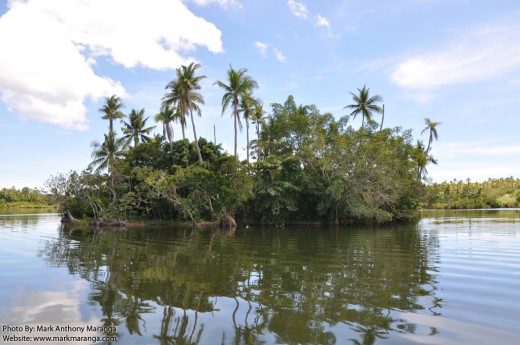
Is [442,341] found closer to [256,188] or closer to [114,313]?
[114,313]

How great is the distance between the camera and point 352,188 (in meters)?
34.1

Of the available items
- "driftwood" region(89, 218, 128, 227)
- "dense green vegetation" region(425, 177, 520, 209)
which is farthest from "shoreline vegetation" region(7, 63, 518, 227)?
"dense green vegetation" region(425, 177, 520, 209)

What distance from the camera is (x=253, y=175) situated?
120 feet

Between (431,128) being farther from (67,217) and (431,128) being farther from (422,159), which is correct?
(67,217)

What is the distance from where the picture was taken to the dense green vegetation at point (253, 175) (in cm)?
3372

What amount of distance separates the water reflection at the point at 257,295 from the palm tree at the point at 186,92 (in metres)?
23.7

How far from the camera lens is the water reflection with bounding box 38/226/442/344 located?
5.55 metres

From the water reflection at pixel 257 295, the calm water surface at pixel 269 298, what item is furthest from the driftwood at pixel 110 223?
the calm water surface at pixel 269 298

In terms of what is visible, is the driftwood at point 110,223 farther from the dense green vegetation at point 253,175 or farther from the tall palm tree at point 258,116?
the tall palm tree at point 258,116

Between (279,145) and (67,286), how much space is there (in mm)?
30295

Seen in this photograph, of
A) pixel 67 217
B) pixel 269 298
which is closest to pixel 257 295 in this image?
pixel 269 298

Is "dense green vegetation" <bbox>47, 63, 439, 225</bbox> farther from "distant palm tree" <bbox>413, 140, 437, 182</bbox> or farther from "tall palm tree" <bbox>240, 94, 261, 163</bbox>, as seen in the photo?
"distant palm tree" <bbox>413, 140, 437, 182</bbox>

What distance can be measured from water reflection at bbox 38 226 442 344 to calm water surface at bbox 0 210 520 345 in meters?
0.03

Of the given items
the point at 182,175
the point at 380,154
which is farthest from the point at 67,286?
the point at 380,154
